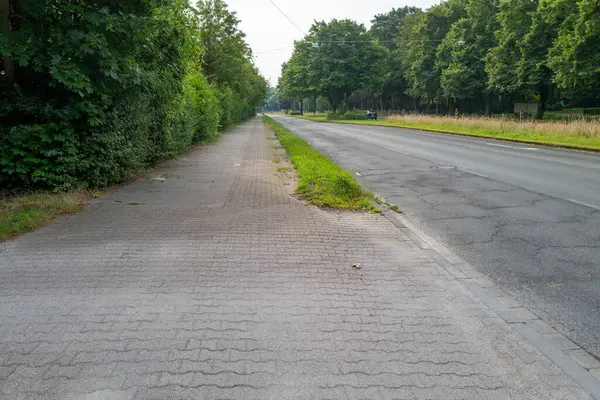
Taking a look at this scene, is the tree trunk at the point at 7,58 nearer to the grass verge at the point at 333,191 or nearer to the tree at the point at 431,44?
the grass verge at the point at 333,191

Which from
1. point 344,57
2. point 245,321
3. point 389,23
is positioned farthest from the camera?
point 389,23

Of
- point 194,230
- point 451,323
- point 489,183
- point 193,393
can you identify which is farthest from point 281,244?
point 489,183

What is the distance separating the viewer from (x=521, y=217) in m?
6.95

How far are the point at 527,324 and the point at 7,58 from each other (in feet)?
29.2

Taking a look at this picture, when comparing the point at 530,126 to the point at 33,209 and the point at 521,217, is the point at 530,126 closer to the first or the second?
the point at 521,217

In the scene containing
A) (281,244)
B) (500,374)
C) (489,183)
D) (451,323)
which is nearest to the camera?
(500,374)

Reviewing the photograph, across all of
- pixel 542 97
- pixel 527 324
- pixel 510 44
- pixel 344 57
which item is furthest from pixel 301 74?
pixel 527 324

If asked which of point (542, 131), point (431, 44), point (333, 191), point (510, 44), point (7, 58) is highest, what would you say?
point (431, 44)

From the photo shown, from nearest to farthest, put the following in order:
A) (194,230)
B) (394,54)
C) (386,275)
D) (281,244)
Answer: (386,275) < (281,244) < (194,230) < (394,54)

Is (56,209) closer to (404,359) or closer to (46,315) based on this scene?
(46,315)

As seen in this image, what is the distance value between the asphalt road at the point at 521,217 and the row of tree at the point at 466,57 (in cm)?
2493

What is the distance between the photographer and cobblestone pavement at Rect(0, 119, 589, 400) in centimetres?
266

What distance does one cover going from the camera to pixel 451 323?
11.4 feet

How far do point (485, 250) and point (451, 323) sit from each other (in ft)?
7.56
